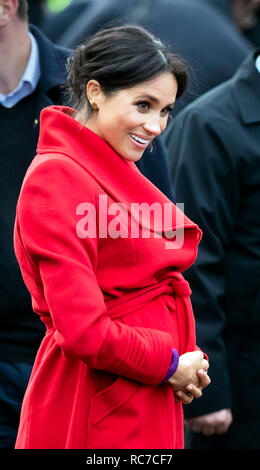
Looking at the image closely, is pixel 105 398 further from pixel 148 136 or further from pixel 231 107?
pixel 231 107

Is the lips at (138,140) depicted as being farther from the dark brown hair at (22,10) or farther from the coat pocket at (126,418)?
the dark brown hair at (22,10)

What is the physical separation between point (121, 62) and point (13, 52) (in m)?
1.18

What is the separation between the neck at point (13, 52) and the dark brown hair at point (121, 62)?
0.94 m

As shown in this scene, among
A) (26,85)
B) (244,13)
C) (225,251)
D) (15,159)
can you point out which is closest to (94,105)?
(15,159)

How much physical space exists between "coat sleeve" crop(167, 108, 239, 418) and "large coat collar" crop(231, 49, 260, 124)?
0.36ft

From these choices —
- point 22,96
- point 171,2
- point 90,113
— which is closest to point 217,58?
point 171,2

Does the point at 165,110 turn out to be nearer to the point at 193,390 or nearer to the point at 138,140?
the point at 138,140

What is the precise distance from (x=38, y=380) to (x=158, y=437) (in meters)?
0.33

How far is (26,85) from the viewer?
11.5ft

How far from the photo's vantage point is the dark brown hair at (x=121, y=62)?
2465 millimetres

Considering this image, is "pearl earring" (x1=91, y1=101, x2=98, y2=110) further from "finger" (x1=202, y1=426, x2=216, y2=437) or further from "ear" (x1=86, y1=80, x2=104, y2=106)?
"finger" (x1=202, y1=426, x2=216, y2=437)

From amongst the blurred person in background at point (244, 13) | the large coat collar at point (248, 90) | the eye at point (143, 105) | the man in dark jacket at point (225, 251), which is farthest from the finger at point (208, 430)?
the blurred person in background at point (244, 13)

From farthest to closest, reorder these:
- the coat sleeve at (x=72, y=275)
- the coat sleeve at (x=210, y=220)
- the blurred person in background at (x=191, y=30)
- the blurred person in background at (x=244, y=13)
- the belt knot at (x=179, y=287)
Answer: the blurred person in background at (x=244, y=13)
the blurred person in background at (x=191, y=30)
the coat sleeve at (x=210, y=220)
the belt knot at (x=179, y=287)
the coat sleeve at (x=72, y=275)
